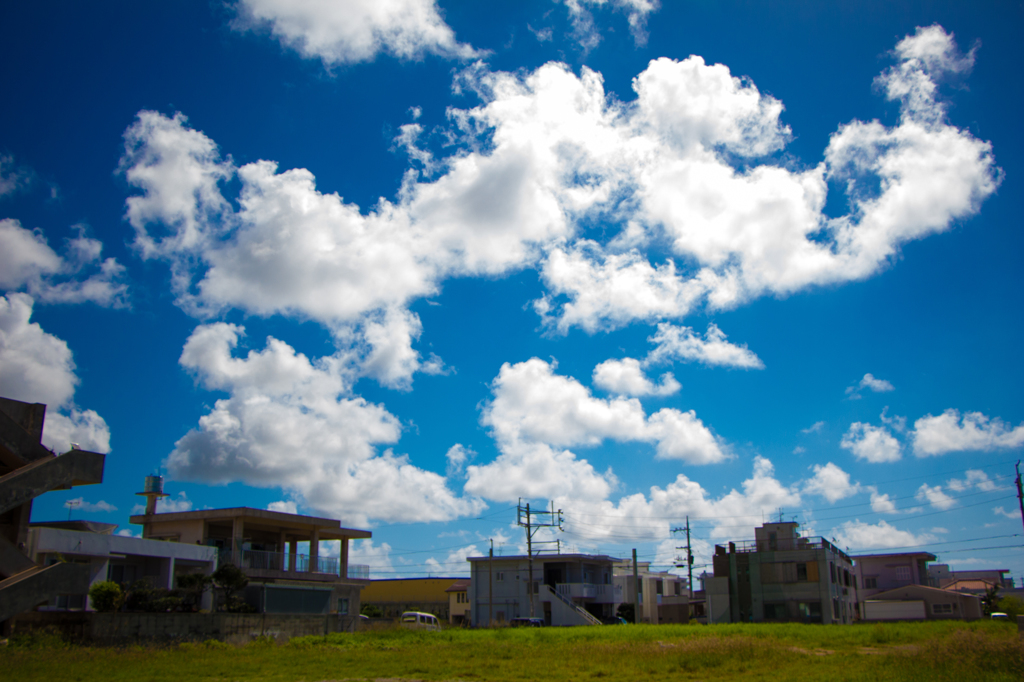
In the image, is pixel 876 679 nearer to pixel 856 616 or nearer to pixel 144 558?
pixel 144 558

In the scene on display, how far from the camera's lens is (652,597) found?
249 feet

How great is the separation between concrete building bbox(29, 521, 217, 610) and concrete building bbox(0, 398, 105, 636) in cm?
1569

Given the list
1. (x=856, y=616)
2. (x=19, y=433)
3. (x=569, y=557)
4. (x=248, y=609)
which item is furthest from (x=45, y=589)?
(x=856, y=616)

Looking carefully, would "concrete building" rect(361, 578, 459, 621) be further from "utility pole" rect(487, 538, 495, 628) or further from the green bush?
the green bush

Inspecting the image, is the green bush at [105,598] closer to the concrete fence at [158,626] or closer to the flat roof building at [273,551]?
the concrete fence at [158,626]

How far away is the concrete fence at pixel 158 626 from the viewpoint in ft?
73.2

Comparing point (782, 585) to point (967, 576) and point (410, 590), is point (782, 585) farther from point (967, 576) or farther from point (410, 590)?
point (967, 576)

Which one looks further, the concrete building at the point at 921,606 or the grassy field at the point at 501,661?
the concrete building at the point at 921,606

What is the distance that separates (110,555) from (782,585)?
50.7 meters

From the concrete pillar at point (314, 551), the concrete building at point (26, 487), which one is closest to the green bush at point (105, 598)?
the concrete pillar at point (314, 551)

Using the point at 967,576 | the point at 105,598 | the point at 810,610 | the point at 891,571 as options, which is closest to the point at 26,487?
the point at 105,598

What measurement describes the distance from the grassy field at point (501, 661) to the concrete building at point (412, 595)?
44.7m

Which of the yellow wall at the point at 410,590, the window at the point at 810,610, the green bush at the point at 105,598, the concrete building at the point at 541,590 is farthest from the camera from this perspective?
the yellow wall at the point at 410,590

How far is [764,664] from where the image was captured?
21625mm
